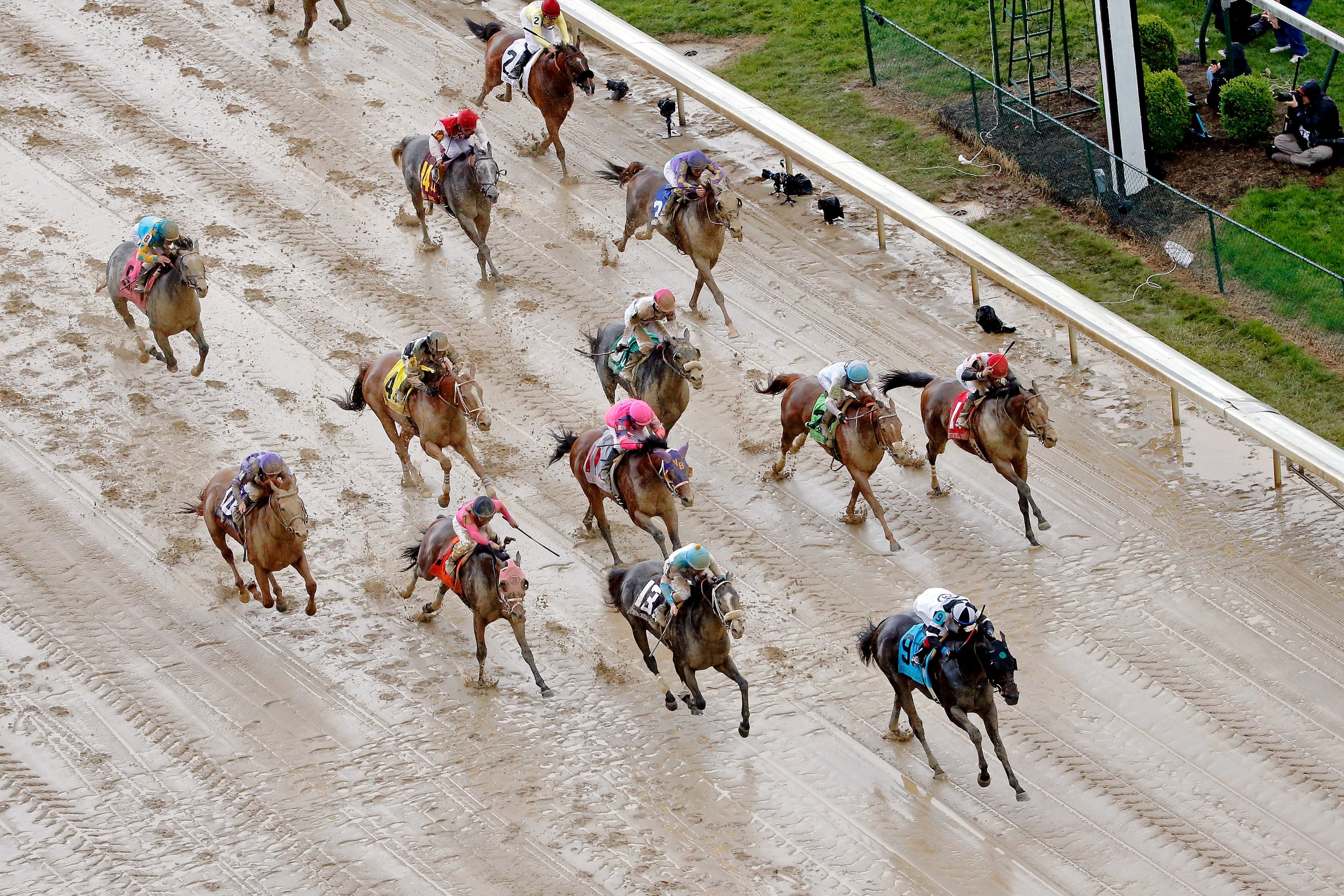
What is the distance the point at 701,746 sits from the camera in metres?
12.0

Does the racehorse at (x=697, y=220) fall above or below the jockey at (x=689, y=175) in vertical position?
below

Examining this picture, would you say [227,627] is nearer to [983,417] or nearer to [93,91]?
[983,417]

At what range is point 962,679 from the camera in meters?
11.0

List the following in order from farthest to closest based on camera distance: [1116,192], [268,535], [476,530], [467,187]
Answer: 1. [1116,192]
2. [467,187]
3. [268,535]
4. [476,530]

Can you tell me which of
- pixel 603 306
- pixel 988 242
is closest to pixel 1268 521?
pixel 988 242

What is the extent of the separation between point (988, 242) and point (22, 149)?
10.6 meters

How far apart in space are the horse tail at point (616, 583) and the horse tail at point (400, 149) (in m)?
6.56

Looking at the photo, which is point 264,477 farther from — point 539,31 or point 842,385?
point 539,31

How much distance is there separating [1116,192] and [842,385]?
18.7 feet

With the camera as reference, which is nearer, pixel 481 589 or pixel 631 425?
pixel 481 589

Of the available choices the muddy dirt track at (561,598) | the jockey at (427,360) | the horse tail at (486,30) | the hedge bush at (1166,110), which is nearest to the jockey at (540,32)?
the horse tail at (486,30)

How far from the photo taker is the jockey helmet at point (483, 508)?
38.2 feet

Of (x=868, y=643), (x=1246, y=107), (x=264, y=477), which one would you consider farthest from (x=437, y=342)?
(x=1246, y=107)

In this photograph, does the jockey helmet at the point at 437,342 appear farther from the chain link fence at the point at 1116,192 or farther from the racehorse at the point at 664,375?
the chain link fence at the point at 1116,192
